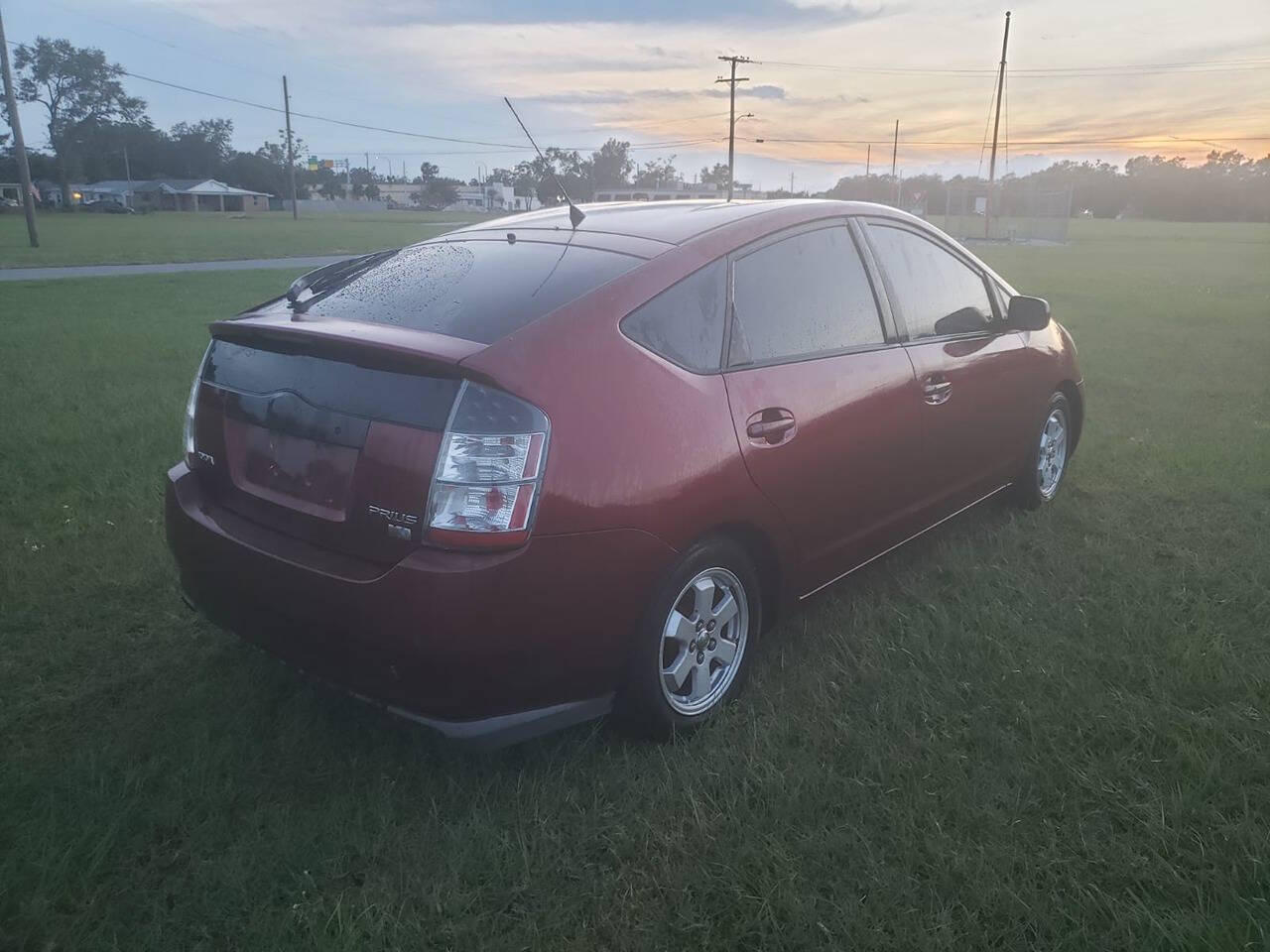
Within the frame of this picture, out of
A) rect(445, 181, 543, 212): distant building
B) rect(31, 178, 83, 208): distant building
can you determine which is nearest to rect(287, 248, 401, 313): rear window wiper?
rect(31, 178, 83, 208): distant building

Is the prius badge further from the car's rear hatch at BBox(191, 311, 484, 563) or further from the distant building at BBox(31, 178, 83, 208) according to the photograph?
the distant building at BBox(31, 178, 83, 208)

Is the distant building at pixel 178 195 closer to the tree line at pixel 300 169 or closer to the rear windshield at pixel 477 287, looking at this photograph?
the tree line at pixel 300 169

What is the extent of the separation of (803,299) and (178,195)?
343 feet

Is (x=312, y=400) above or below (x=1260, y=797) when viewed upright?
above

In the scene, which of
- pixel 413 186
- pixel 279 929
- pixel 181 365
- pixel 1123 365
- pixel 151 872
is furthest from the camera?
pixel 413 186

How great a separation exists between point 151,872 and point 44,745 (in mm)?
852

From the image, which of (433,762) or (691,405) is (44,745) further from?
(691,405)

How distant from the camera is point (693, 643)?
300 cm

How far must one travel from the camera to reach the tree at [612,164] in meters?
62.4

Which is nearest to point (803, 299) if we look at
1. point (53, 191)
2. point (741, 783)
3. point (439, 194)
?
point (741, 783)

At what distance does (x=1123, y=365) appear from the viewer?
31.5 ft

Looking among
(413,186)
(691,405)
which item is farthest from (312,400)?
(413,186)

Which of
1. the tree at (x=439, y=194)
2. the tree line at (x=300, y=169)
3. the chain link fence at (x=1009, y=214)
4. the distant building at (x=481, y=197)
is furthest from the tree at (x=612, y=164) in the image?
the tree at (x=439, y=194)

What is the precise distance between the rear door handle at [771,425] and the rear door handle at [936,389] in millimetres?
939
